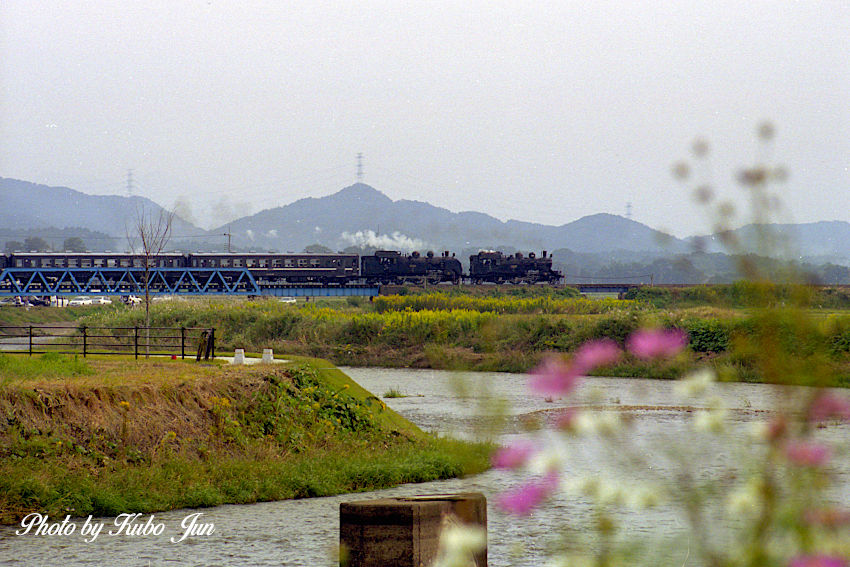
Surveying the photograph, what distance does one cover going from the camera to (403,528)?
A: 3834 mm

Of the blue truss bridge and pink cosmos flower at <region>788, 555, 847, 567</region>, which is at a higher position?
pink cosmos flower at <region>788, 555, 847, 567</region>

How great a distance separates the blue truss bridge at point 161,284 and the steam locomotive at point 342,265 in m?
0.68

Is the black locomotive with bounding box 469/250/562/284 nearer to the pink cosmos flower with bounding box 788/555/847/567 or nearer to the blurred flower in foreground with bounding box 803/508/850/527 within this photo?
the blurred flower in foreground with bounding box 803/508/850/527

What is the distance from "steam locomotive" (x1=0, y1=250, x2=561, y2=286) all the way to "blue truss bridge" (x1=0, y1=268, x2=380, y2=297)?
68 cm

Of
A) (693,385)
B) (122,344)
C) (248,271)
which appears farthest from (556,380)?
(248,271)

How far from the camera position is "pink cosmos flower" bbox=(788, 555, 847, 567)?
6.50ft

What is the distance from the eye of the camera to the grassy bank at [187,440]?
1205 cm

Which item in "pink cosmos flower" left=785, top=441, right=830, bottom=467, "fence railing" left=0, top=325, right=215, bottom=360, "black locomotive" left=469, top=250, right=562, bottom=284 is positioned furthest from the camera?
"black locomotive" left=469, top=250, right=562, bottom=284

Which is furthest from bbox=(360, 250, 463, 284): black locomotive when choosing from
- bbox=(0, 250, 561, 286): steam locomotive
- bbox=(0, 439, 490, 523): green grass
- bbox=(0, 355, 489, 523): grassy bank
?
bbox=(0, 439, 490, 523): green grass

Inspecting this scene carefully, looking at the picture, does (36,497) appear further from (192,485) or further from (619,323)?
(619,323)

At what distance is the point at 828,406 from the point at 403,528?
84.3 inches

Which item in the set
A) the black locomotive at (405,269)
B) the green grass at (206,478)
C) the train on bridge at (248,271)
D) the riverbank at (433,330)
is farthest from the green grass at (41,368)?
the black locomotive at (405,269)

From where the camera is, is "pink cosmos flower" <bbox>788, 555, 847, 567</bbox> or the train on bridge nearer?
"pink cosmos flower" <bbox>788, 555, 847, 567</bbox>

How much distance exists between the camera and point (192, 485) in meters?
12.9
